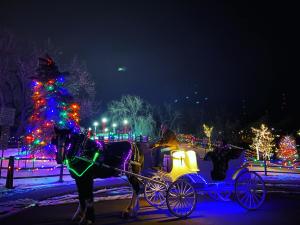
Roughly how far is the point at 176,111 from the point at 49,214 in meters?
60.9

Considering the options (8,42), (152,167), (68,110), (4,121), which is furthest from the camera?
(8,42)

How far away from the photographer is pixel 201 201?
420 inches

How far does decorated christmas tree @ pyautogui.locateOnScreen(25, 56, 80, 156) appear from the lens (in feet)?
73.9

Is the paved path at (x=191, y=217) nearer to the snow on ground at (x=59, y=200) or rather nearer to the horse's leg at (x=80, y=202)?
the horse's leg at (x=80, y=202)

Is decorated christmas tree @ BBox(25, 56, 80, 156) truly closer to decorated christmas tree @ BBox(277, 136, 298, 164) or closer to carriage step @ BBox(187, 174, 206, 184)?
carriage step @ BBox(187, 174, 206, 184)

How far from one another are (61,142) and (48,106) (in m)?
15.8

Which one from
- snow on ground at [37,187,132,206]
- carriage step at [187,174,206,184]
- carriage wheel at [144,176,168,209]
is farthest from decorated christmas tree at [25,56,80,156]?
carriage step at [187,174,206,184]

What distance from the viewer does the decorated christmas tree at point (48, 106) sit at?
886 inches

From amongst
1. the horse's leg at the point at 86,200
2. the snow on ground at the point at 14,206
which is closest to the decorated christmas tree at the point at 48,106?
the snow on ground at the point at 14,206

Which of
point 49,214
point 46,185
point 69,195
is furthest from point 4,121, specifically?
point 49,214

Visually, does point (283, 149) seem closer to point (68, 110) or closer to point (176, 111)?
point (68, 110)

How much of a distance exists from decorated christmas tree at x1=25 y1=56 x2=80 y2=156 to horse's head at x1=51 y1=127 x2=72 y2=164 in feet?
48.9

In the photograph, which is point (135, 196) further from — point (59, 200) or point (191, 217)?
point (59, 200)

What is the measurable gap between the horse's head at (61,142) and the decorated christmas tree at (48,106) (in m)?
14.9
